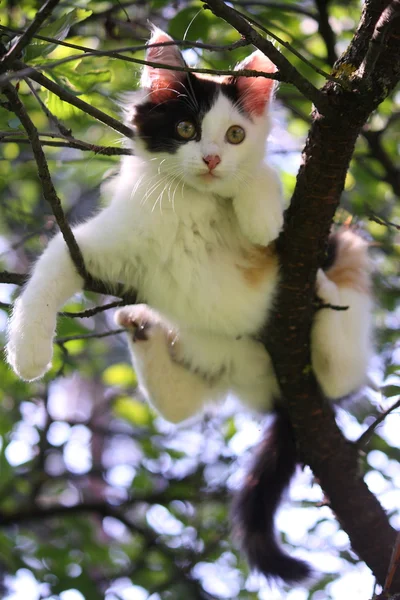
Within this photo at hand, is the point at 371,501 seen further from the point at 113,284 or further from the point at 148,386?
the point at 113,284

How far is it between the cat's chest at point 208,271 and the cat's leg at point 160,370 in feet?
1.46

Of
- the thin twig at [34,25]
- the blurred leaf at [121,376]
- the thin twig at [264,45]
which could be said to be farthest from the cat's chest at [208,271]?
the blurred leaf at [121,376]

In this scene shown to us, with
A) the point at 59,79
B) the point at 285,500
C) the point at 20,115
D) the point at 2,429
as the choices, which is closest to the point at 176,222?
the point at 59,79

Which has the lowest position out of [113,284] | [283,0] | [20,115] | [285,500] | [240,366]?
[285,500]

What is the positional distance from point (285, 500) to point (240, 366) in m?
0.59

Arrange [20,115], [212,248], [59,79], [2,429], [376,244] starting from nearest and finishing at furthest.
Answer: [20,115], [59,79], [212,248], [376,244], [2,429]

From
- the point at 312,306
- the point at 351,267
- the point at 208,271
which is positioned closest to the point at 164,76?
the point at 208,271

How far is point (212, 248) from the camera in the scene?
100 inches

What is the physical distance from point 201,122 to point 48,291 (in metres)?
0.80

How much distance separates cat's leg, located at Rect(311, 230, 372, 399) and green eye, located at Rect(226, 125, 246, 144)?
618 mm

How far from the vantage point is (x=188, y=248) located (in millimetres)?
2508

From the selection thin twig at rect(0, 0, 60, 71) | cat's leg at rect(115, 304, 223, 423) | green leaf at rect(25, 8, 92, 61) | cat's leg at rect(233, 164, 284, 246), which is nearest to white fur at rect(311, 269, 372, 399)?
cat's leg at rect(233, 164, 284, 246)

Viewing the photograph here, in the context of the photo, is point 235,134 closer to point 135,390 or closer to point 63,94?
point 63,94

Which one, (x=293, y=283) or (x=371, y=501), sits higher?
(x=293, y=283)
